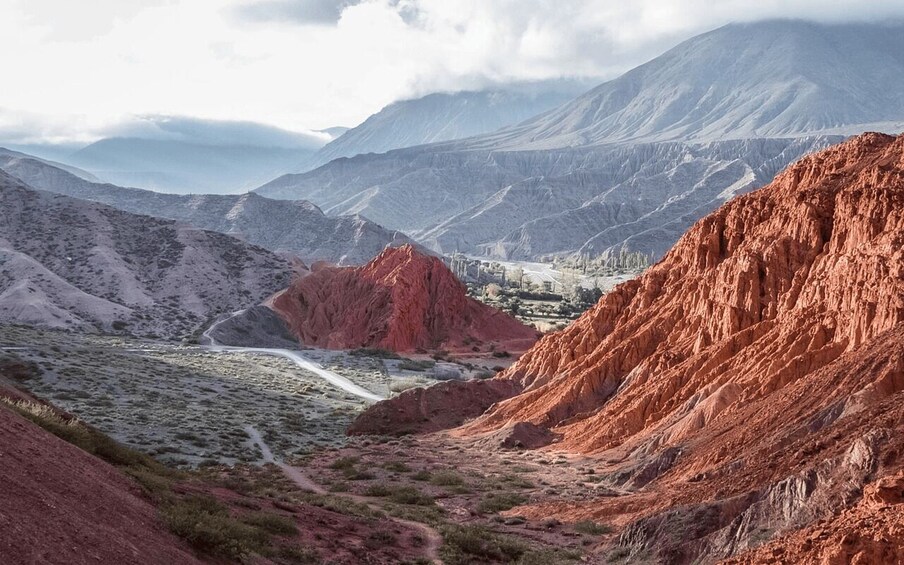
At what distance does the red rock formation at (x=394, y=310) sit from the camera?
79.1 meters

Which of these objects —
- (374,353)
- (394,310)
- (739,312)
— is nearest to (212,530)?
(739,312)

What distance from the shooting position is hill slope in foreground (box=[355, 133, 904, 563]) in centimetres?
1534

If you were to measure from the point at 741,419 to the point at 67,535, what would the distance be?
1980 centimetres

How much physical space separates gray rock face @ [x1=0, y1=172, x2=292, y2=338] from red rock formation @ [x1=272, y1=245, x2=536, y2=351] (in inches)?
313

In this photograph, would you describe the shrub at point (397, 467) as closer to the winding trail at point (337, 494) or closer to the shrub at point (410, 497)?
the winding trail at point (337, 494)

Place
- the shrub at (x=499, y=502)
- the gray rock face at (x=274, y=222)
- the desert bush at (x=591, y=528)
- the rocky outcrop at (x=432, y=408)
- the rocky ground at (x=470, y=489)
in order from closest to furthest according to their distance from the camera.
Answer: the rocky ground at (x=470, y=489), the desert bush at (x=591, y=528), the shrub at (x=499, y=502), the rocky outcrop at (x=432, y=408), the gray rock face at (x=274, y=222)

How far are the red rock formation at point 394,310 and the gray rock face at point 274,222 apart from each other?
68533 mm

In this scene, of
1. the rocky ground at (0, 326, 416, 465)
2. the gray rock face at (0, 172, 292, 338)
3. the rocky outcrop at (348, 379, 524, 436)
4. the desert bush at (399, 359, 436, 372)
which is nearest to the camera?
the rocky ground at (0, 326, 416, 465)

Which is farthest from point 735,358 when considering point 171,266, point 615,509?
point 171,266

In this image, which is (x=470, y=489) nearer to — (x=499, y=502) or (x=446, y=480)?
(x=446, y=480)

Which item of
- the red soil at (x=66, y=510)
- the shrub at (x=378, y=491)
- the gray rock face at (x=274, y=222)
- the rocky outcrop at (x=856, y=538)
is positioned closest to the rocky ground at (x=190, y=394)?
the shrub at (x=378, y=491)

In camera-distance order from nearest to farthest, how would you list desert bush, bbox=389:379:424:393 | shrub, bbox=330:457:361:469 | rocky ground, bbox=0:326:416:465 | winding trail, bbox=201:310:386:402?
1. shrub, bbox=330:457:361:469
2. rocky ground, bbox=0:326:416:465
3. winding trail, bbox=201:310:386:402
4. desert bush, bbox=389:379:424:393

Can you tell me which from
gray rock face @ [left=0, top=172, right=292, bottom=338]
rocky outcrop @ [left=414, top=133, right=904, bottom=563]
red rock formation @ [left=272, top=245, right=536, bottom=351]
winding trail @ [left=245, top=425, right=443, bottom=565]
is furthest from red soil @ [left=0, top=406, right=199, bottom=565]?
red rock formation @ [left=272, top=245, right=536, bottom=351]

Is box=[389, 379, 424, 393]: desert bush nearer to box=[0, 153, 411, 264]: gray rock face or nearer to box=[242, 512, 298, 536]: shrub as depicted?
box=[242, 512, 298, 536]: shrub
